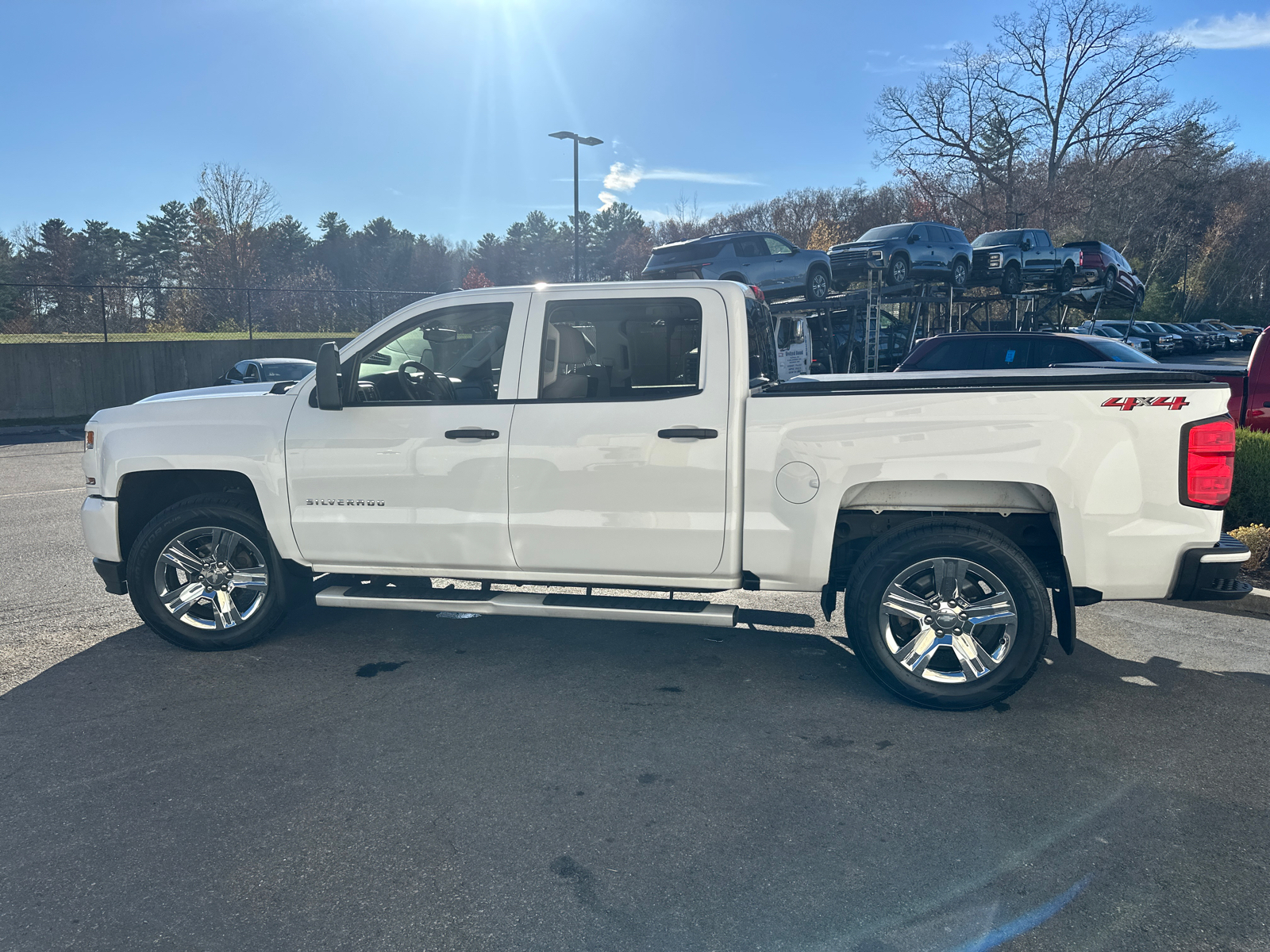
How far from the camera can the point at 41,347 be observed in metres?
20.8

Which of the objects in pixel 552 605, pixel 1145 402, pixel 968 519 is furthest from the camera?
pixel 552 605

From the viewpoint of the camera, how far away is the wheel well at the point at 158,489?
202 inches

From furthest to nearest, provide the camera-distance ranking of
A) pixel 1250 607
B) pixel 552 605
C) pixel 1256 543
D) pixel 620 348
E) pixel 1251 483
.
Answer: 1. pixel 1251 483
2. pixel 1256 543
3. pixel 1250 607
4. pixel 620 348
5. pixel 552 605

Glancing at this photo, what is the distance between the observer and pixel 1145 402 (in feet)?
12.9

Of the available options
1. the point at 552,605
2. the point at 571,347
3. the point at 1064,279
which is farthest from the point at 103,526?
the point at 1064,279

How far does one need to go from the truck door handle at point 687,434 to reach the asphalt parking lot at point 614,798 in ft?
4.27

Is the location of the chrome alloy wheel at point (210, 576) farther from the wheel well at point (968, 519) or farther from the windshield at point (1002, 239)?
the windshield at point (1002, 239)

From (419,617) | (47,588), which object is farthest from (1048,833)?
(47,588)

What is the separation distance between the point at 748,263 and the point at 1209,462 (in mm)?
12813

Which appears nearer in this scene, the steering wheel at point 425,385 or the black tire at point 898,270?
the steering wheel at point 425,385

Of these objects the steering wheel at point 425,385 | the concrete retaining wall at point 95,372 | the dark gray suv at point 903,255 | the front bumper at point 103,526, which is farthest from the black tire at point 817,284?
the front bumper at point 103,526

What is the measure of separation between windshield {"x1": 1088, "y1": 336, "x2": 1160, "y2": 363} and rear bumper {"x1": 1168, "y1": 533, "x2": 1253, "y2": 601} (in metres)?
6.96

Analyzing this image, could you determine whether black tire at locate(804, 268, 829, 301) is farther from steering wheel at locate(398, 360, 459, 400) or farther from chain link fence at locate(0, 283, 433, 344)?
steering wheel at locate(398, 360, 459, 400)

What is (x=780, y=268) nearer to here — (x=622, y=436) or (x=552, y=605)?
(x=622, y=436)
